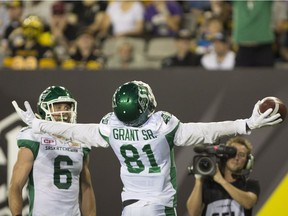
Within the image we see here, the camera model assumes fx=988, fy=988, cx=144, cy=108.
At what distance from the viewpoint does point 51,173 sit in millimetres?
7285

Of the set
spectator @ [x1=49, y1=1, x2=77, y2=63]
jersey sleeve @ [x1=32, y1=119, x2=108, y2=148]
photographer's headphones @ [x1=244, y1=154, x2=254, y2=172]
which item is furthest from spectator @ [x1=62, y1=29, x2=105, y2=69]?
jersey sleeve @ [x1=32, y1=119, x2=108, y2=148]

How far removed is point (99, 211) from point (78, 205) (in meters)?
1.43

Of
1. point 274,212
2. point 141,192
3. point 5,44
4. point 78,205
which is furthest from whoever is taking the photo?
point 5,44

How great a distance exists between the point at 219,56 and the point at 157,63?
840 millimetres

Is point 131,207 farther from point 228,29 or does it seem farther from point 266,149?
point 228,29

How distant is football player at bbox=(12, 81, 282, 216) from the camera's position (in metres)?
6.52

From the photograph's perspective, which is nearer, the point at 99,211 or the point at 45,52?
the point at 99,211

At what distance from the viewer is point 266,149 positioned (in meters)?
8.61

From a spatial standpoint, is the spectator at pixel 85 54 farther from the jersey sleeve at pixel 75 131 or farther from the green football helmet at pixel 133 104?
the green football helmet at pixel 133 104

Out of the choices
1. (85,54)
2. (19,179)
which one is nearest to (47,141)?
(19,179)

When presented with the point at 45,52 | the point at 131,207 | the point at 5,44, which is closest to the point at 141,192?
the point at 131,207

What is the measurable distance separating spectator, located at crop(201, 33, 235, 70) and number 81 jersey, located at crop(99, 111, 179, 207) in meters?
4.13

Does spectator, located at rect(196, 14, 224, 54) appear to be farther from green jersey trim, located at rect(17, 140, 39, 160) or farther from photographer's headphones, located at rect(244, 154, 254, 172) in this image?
green jersey trim, located at rect(17, 140, 39, 160)

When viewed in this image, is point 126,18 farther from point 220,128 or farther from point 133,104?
point 220,128
